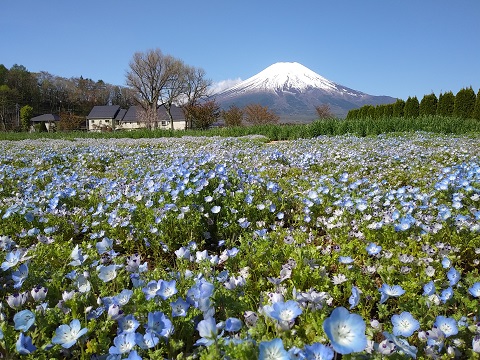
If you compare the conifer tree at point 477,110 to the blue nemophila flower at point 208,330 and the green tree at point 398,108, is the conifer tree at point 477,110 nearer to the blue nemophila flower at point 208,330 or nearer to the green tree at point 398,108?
the green tree at point 398,108

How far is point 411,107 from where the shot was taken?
77.2 ft

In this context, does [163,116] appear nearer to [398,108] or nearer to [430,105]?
[398,108]

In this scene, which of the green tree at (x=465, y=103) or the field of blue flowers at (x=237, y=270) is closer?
the field of blue flowers at (x=237, y=270)

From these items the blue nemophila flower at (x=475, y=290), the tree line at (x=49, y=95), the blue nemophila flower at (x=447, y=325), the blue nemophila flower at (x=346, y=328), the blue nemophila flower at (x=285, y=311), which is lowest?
the blue nemophila flower at (x=447, y=325)

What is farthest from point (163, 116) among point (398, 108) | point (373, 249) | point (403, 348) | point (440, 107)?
point (403, 348)

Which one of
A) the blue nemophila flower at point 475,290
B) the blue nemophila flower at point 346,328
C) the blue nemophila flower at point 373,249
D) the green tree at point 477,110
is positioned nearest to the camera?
the blue nemophila flower at point 346,328

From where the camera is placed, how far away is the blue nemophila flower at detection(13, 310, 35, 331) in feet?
4.59

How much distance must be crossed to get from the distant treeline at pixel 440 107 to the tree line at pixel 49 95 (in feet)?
153

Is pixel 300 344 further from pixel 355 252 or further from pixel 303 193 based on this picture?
pixel 303 193

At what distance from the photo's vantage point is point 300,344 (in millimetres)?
1317

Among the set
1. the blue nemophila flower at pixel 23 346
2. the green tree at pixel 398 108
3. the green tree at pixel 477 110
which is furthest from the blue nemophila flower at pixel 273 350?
the green tree at pixel 398 108

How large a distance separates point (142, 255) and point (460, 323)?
243 cm

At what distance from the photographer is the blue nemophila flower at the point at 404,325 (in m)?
1.41

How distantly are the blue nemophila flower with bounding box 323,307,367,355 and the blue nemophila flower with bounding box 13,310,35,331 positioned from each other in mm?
1169
